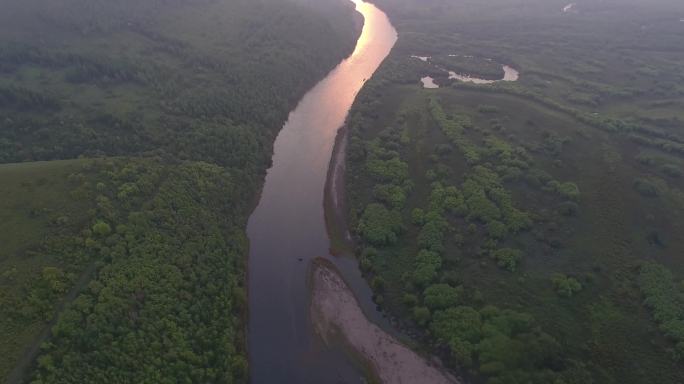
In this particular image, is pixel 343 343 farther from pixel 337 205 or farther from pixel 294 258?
pixel 337 205

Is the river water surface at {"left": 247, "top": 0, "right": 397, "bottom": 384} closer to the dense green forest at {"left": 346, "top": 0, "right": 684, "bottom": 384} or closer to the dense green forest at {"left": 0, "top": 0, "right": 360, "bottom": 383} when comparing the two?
the dense green forest at {"left": 0, "top": 0, "right": 360, "bottom": 383}

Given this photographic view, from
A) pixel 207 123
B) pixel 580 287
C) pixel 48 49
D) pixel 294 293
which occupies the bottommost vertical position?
pixel 294 293

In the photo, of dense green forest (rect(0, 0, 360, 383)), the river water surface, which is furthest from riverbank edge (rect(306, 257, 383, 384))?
dense green forest (rect(0, 0, 360, 383))

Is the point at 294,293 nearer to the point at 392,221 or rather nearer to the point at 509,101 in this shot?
the point at 392,221

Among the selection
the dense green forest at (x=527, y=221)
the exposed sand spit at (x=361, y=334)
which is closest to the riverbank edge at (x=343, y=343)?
the exposed sand spit at (x=361, y=334)

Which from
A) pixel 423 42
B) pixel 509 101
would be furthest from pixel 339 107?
pixel 423 42

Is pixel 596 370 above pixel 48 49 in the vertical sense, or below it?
below
